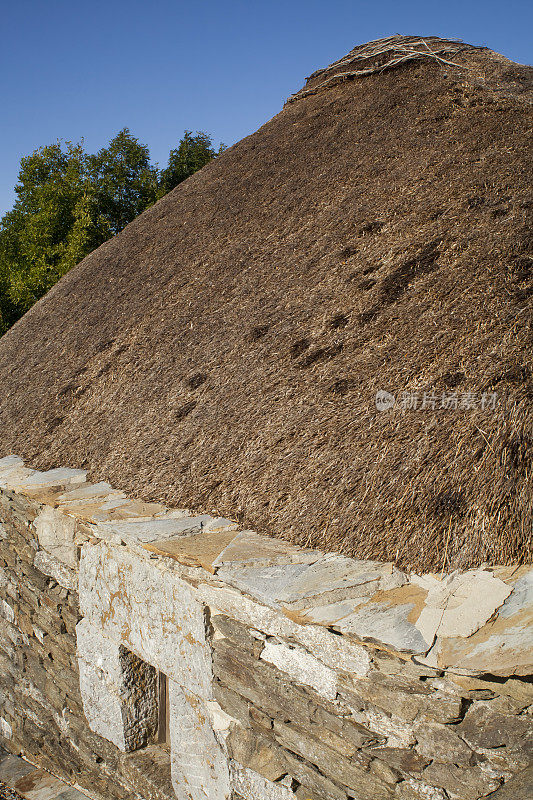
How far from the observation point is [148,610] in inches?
114

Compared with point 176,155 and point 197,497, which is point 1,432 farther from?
point 176,155

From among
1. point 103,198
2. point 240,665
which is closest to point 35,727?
point 240,665

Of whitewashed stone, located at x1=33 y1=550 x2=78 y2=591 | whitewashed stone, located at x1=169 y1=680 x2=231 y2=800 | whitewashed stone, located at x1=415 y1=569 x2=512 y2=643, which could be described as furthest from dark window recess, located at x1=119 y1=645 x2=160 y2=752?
whitewashed stone, located at x1=415 y1=569 x2=512 y2=643

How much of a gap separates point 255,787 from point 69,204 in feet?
51.5

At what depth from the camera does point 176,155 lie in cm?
1755

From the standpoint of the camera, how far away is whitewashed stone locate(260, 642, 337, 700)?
207 cm

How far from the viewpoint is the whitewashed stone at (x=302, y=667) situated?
6.79ft

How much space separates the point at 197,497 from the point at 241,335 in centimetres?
139

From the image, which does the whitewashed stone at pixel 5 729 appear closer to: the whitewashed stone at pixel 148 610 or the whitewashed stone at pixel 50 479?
the whitewashed stone at pixel 148 610

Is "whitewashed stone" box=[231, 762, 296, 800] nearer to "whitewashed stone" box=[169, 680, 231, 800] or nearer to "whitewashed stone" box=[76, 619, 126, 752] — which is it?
"whitewashed stone" box=[169, 680, 231, 800]

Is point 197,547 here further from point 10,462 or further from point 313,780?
point 10,462

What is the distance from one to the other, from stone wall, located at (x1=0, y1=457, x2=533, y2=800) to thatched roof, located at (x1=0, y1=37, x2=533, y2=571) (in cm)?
23

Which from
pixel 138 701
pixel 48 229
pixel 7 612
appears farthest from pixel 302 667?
pixel 48 229

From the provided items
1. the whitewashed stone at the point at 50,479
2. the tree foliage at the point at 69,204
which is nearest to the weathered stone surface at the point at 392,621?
the whitewashed stone at the point at 50,479
